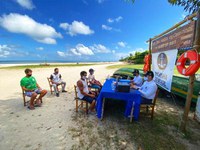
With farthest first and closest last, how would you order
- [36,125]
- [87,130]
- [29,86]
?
[29,86]
[36,125]
[87,130]

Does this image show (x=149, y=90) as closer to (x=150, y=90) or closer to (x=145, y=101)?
(x=150, y=90)

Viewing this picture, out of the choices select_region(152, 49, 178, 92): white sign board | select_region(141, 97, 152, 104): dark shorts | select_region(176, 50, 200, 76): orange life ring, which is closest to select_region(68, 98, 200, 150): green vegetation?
select_region(141, 97, 152, 104): dark shorts

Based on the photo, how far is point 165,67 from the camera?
10.9ft

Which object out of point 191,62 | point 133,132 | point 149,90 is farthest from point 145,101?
point 191,62

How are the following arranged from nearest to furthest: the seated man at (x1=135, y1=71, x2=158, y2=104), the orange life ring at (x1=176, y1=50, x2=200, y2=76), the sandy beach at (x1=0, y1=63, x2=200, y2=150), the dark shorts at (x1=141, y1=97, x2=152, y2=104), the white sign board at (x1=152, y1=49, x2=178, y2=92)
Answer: the orange life ring at (x1=176, y1=50, x2=200, y2=76) < the sandy beach at (x1=0, y1=63, x2=200, y2=150) < the white sign board at (x1=152, y1=49, x2=178, y2=92) < the seated man at (x1=135, y1=71, x2=158, y2=104) < the dark shorts at (x1=141, y1=97, x2=152, y2=104)

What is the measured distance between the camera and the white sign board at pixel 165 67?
118 inches

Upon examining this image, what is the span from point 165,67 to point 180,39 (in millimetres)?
873

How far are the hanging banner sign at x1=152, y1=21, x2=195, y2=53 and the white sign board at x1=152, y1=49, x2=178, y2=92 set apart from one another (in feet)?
0.48

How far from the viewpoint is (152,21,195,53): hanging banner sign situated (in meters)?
2.40

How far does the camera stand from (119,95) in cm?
297

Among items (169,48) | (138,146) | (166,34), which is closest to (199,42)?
(169,48)

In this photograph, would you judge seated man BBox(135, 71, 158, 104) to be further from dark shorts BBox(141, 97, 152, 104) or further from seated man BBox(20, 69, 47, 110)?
seated man BBox(20, 69, 47, 110)

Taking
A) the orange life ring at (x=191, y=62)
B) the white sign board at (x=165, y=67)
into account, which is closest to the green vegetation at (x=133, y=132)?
the white sign board at (x=165, y=67)

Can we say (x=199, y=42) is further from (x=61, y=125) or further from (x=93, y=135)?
(x=61, y=125)
